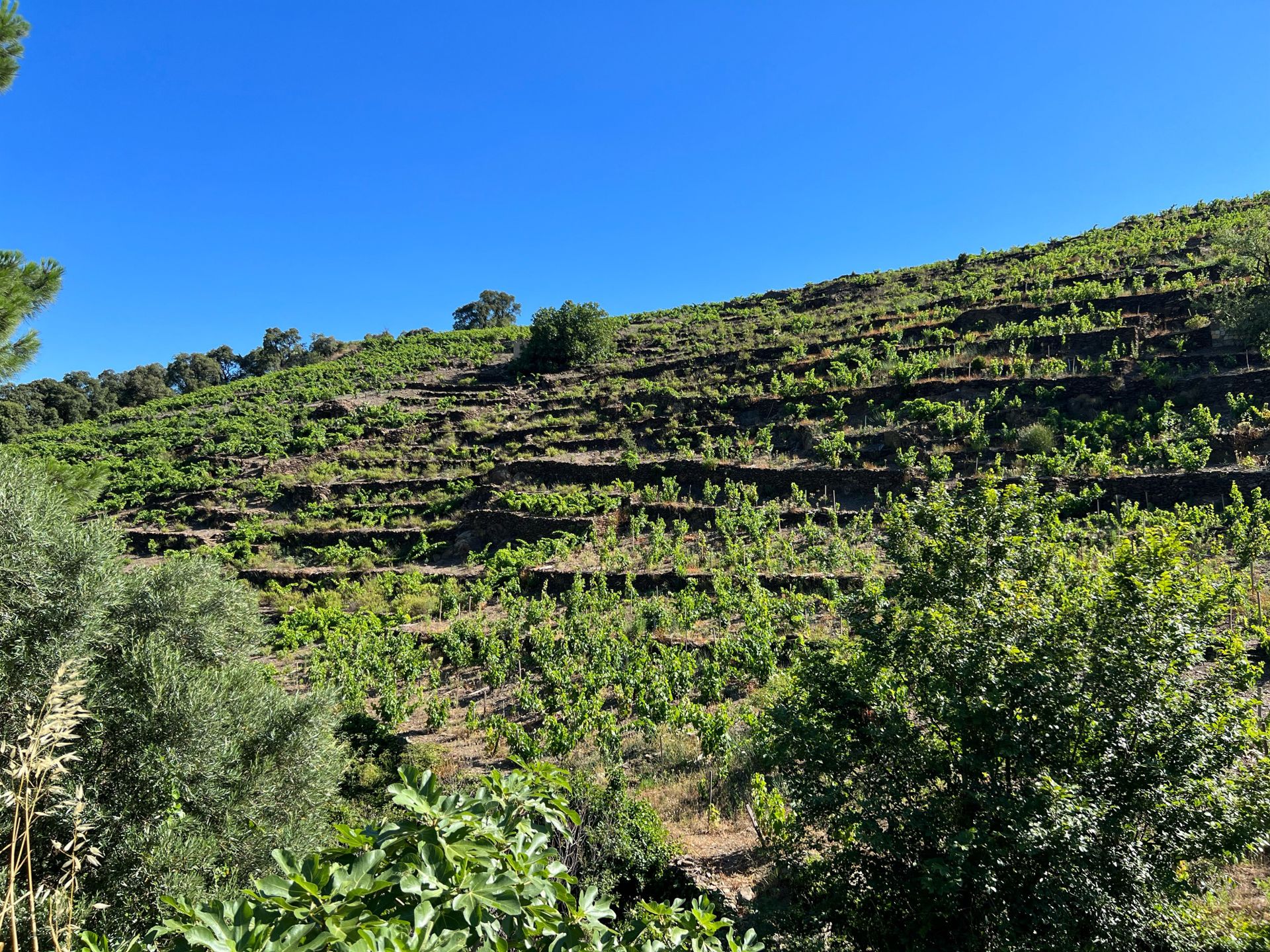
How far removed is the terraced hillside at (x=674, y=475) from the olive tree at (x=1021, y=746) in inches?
86.6

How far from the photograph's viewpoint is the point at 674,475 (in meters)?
25.8

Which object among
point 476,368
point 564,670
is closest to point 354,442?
→ point 476,368

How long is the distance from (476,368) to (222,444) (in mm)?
17353

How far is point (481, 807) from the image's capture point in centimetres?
225

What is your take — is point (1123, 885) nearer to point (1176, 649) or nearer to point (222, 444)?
point (1176, 649)

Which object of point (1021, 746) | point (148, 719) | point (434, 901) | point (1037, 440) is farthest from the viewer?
point (1037, 440)

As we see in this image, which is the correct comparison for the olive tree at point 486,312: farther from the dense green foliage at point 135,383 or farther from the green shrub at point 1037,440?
the green shrub at point 1037,440

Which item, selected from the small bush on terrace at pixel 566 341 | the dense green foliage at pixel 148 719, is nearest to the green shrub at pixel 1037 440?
the dense green foliage at pixel 148 719

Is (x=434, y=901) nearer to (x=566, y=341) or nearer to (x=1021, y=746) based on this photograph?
(x=1021, y=746)

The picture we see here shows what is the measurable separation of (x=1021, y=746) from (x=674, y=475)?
20887 mm

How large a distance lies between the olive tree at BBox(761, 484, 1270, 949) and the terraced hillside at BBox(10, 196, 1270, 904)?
2200 millimetres

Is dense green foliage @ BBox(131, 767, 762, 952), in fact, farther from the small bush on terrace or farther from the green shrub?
the small bush on terrace

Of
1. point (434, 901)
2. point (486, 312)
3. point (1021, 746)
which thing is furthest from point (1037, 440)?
point (486, 312)

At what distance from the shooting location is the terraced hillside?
14.4 metres
